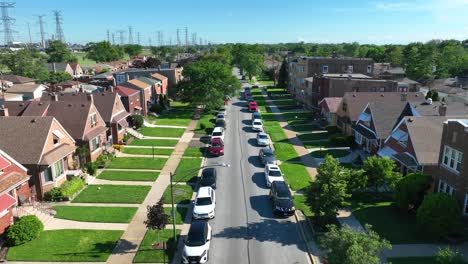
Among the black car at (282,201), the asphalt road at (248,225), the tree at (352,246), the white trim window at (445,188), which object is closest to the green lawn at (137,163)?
the asphalt road at (248,225)

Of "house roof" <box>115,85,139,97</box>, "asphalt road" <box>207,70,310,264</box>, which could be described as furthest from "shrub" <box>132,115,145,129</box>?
"asphalt road" <box>207,70,310,264</box>

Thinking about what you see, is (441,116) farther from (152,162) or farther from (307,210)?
(152,162)

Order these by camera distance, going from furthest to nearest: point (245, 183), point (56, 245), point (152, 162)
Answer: point (152, 162) < point (245, 183) < point (56, 245)

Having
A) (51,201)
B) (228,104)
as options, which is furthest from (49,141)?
(228,104)

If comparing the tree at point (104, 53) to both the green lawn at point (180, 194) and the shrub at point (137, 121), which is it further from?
the green lawn at point (180, 194)

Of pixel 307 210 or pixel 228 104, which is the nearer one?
pixel 307 210

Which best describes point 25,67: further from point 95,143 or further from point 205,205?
point 205,205
